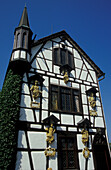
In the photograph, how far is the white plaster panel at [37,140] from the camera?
7.85 metres

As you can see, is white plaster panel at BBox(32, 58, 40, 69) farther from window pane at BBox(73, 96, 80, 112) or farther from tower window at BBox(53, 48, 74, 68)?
window pane at BBox(73, 96, 80, 112)

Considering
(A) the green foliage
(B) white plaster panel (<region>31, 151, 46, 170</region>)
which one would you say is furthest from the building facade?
(A) the green foliage

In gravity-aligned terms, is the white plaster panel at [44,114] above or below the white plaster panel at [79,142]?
above

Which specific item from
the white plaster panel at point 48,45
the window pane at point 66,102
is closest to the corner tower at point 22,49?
the white plaster panel at point 48,45

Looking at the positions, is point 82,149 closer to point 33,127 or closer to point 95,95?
point 33,127

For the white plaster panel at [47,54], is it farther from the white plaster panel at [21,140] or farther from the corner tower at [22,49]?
the white plaster panel at [21,140]

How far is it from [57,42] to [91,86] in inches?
177

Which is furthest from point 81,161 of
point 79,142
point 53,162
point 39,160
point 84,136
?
point 39,160

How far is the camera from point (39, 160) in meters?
7.71

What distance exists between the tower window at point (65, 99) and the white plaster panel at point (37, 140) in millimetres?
1906

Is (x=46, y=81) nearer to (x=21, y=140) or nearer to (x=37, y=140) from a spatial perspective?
(x=37, y=140)

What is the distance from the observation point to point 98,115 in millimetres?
10977

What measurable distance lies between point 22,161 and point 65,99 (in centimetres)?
469

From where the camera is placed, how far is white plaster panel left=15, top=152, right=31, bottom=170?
7.15m
